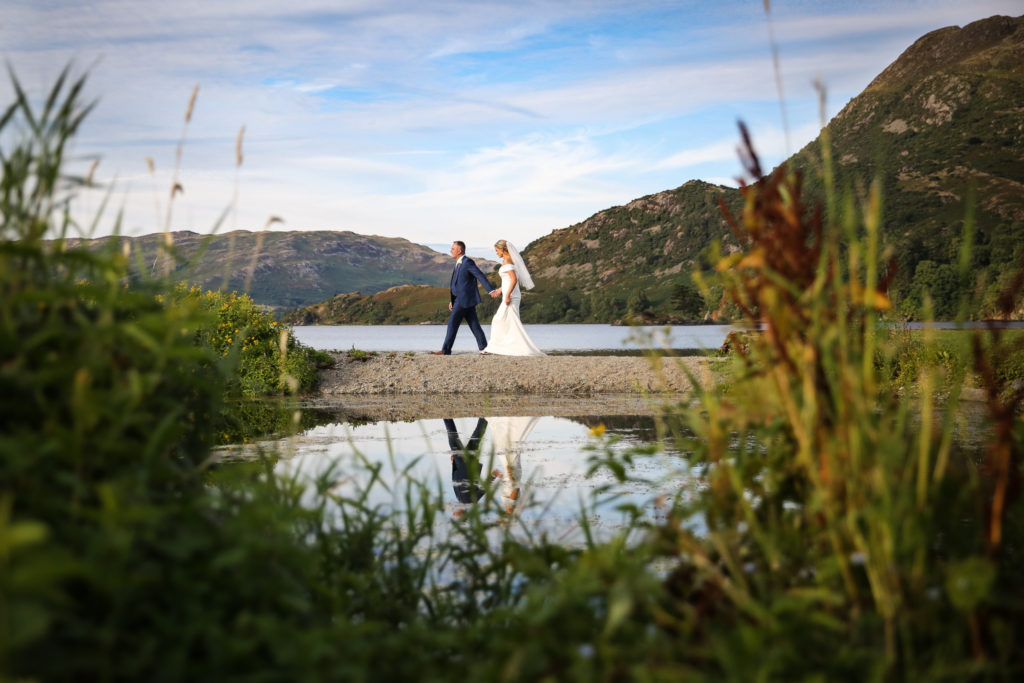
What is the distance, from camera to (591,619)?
7.06ft

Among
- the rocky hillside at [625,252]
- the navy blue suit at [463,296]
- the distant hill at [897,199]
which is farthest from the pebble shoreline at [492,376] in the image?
the rocky hillside at [625,252]

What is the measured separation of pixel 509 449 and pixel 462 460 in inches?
17.2

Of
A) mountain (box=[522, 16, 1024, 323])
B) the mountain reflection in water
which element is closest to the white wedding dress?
the mountain reflection in water

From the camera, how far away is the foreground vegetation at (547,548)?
164 cm

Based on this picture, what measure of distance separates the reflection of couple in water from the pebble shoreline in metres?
3.46

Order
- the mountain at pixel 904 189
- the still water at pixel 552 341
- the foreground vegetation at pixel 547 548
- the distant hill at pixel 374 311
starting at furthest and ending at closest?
the distant hill at pixel 374 311 → the mountain at pixel 904 189 → the still water at pixel 552 341 → the foreground vegetation at pixel 547 548

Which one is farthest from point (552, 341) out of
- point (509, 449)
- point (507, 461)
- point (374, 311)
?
point (374, 311)

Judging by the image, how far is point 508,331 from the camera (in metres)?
19.7

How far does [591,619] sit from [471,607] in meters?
0.74

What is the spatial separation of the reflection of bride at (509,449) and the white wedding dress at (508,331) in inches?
379

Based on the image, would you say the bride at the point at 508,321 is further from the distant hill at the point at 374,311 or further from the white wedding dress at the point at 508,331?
the distant hill at the point at 374,311

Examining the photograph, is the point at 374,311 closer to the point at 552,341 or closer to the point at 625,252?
the point at 625,252

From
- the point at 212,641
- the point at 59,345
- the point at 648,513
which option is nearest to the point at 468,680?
the point at 212,641

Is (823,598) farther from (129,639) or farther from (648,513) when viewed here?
(648,513)
